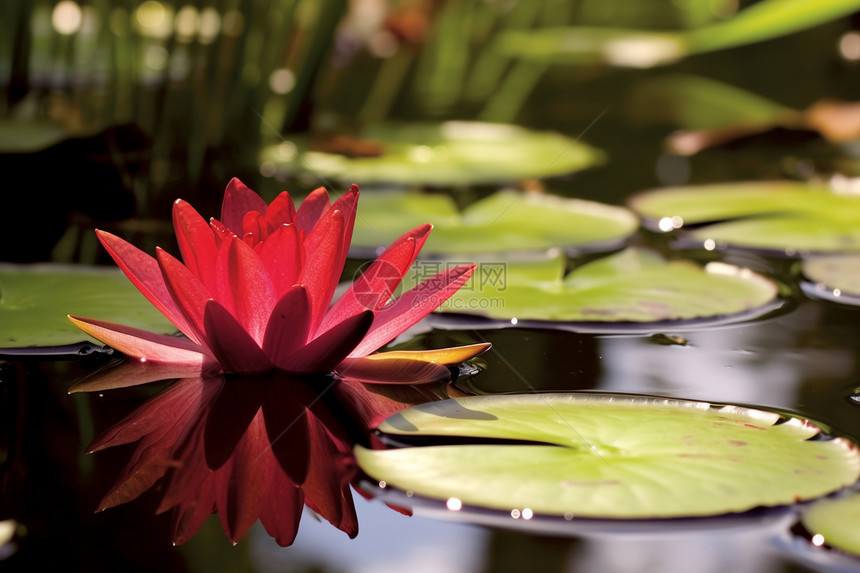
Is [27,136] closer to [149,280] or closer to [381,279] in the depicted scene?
[149,280]

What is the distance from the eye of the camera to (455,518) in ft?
2.25

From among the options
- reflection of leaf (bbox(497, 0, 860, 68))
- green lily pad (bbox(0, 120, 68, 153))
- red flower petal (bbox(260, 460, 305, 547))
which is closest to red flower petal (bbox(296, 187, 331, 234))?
red flower petal (bbox(260, 460, 305, 547))

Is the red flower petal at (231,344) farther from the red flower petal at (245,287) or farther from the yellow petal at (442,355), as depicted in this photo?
the yellow petal at (442,355)

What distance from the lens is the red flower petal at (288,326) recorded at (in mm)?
858

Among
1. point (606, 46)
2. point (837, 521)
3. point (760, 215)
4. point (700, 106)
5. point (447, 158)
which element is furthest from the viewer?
point (606, 46)

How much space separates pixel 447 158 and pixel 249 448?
1569mm

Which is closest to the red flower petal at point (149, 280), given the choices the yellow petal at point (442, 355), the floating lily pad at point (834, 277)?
the yellow petal at point (442, 355)

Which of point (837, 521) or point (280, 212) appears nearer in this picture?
point (837, 521)

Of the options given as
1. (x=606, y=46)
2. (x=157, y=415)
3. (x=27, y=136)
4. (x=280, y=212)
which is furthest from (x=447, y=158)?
(x=606, y=46)

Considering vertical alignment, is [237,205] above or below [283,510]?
above

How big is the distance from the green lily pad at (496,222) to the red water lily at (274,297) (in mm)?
512

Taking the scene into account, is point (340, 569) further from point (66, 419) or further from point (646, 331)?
point (646, 331)

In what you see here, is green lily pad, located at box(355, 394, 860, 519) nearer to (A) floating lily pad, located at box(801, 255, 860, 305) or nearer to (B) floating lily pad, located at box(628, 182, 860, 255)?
(A) floating lily pad, located at box(801, 255, 860, 305)

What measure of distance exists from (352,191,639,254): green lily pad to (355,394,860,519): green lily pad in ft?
2.19
